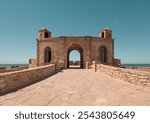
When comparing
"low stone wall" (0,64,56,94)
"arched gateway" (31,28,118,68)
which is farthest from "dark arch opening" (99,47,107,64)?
"low stone wall" (0,64,56,94)

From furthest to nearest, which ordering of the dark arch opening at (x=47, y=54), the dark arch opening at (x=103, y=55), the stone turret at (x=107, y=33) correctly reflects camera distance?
the stone turret at (x=107, y=33) < the dark arch opening at (x=47, y=54) < the dark arch opening at (x=103, y=55)

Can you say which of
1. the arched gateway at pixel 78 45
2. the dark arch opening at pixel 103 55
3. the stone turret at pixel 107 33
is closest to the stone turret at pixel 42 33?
the arched gateway at pixel 78 45

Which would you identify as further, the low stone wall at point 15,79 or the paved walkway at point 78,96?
the low stone wall at point 15,79

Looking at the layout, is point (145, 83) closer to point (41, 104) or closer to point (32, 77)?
point (41, 104)

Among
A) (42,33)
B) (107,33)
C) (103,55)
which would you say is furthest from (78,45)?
(42,33)

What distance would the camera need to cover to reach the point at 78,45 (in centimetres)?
2042

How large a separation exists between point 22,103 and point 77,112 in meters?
1.84

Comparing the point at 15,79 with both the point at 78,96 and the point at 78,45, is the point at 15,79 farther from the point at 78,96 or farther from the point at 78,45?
the point at 78,45

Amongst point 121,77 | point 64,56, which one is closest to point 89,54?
point 64,56

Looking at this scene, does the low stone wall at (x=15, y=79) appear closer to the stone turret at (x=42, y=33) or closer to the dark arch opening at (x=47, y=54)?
the dark arch opening at (x=47, y=54)

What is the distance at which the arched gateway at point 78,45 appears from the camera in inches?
751

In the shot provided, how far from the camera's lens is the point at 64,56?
19.1m

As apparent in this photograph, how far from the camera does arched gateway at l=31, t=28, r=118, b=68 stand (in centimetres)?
1908

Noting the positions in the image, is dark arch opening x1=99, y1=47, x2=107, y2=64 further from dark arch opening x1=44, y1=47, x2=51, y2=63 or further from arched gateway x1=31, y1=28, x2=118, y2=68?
dark arch opening x1=44, y1=47, x2=51, y2=63
